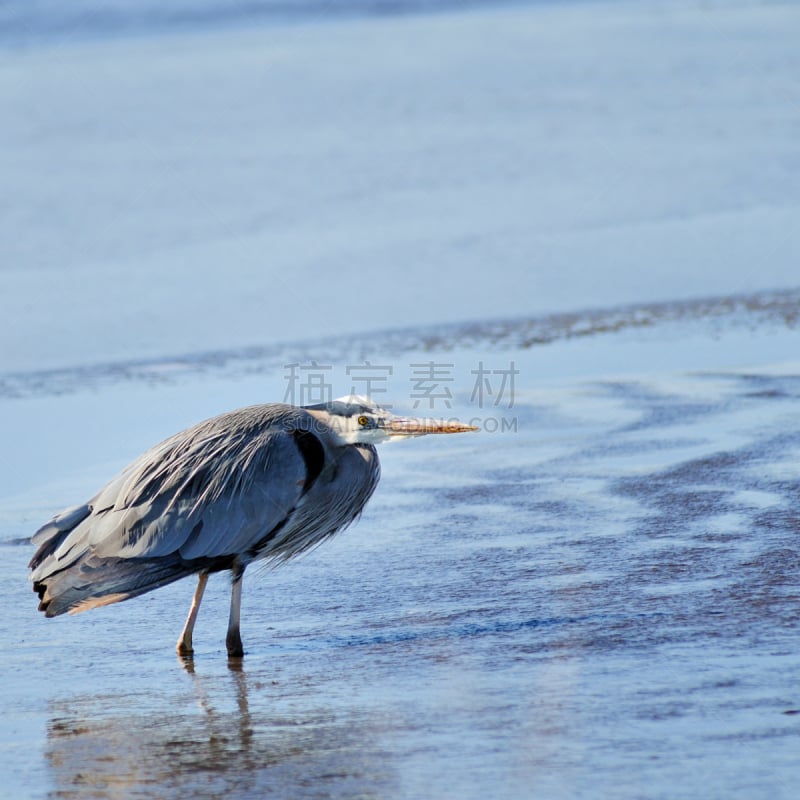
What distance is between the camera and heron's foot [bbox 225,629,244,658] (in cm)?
628

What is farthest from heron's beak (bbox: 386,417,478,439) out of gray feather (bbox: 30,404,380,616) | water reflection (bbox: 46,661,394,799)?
water reflection (bbox: 46,661,394,799)

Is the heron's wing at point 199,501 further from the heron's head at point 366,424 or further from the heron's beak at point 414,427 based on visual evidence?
the heron's beak at point 414,427

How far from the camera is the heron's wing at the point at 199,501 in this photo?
21.8ft

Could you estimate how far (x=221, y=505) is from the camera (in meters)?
6.70

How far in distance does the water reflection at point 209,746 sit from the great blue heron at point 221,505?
64 centimetres

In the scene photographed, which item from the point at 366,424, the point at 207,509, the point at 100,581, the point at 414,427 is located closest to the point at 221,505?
the point at 207,509

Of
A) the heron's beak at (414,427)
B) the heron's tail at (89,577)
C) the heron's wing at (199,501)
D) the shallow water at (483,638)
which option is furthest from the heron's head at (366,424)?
the heron's tail at (89,577)

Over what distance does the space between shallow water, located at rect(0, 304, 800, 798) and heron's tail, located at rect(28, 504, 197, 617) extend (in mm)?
207

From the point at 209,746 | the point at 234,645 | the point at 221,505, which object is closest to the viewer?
the point at 209,746

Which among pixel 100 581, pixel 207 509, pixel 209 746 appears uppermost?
pixel 207 509

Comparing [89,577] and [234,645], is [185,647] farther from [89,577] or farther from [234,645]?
[89,577]

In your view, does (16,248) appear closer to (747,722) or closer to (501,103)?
(501,103)

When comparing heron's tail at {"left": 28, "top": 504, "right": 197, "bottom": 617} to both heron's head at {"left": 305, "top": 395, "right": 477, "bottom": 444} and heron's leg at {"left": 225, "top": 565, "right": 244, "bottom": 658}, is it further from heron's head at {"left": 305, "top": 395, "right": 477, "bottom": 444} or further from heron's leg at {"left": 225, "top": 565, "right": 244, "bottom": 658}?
heron's head at {"left": 305, "top": 395, "right": 477, "bottom": 444}

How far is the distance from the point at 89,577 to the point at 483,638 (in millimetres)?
1804
